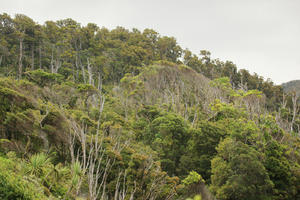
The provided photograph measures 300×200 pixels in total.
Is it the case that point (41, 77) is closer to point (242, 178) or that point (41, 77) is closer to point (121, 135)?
point (121, 135)

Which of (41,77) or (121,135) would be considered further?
(41,77)

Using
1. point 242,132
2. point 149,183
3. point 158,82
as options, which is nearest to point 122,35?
point 158,82

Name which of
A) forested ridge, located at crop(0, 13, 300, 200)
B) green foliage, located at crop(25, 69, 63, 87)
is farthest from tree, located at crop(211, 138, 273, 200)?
green foliage, located at crop(25, 69, 63, 87)

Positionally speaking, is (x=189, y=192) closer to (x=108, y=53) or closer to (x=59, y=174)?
(x=59, y=174)

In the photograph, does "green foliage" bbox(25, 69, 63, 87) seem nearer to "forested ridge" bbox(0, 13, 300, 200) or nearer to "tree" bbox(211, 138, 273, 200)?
"forested ridge" bbox(0, 13, 300, 200)

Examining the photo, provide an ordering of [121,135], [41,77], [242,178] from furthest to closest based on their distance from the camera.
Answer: [41,77], [121,135], [242,178]

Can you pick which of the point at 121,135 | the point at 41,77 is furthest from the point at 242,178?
the point at 41,77

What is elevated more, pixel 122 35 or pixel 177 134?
pixel 122 35

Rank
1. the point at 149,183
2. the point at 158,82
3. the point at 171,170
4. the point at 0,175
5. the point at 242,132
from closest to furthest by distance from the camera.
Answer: the point at 0,175, the point at 149,183, the point at 242,132, the point at 171,170, the point at 158,82

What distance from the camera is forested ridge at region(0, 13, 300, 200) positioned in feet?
22.0

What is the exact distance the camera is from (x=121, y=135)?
13664mm

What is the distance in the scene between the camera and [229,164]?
11.3m

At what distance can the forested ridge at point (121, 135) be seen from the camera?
6.71 m

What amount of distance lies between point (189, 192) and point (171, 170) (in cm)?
461
